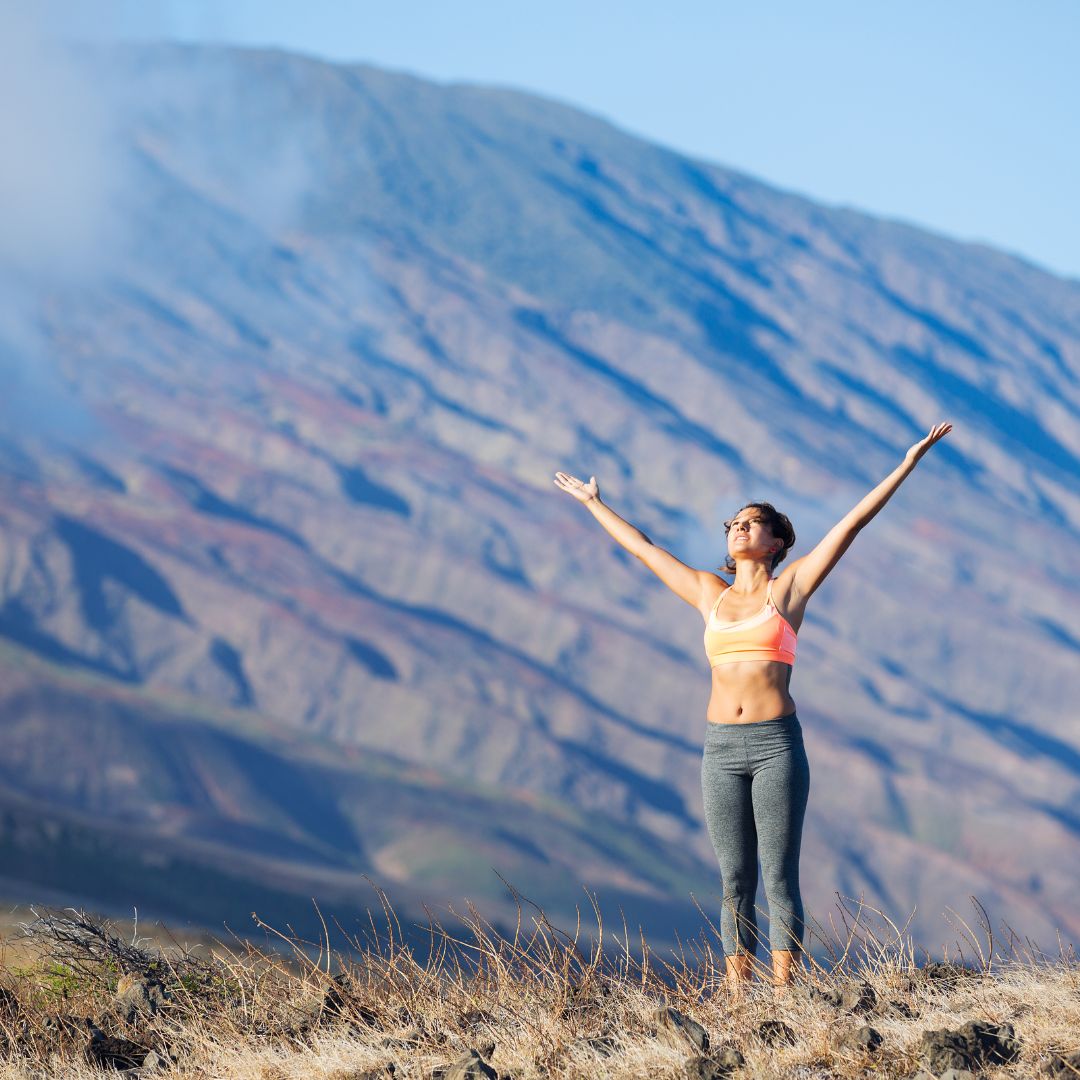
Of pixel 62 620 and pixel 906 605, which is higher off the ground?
pixel 906 605

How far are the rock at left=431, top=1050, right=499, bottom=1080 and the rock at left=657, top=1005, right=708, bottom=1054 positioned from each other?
18.3 inches

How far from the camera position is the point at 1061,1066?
12.8 ft

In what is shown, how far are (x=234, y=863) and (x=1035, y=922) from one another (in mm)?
44995

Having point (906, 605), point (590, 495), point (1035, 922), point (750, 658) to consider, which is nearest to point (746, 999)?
point (750, 658)

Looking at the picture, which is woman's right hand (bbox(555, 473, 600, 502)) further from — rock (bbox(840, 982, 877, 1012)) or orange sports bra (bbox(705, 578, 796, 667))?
rock (bbox(840, 982, 877, 1012))

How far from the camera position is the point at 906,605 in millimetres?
133375

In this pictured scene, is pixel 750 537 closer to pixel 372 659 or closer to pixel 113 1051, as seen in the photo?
pixel 113 1051

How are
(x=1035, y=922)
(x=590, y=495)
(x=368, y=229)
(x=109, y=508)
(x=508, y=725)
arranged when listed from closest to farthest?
(x=590, y=495), (x=1035, y=922), (x=508, y=725), (x=109, y=508), (x=368, y=229)

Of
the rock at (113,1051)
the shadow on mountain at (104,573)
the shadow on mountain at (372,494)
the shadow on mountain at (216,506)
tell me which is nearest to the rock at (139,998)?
the rock at (113,1051)

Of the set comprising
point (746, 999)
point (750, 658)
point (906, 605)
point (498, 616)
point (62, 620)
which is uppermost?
point (750, 658)

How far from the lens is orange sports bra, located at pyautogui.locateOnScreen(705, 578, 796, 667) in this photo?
16.5ft

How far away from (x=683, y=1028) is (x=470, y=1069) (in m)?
0.56

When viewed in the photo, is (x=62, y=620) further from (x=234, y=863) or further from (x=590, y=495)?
(x=590, y=495)

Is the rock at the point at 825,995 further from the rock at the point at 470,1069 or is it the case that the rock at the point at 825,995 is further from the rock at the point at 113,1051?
the rock at the point at 113,1051
